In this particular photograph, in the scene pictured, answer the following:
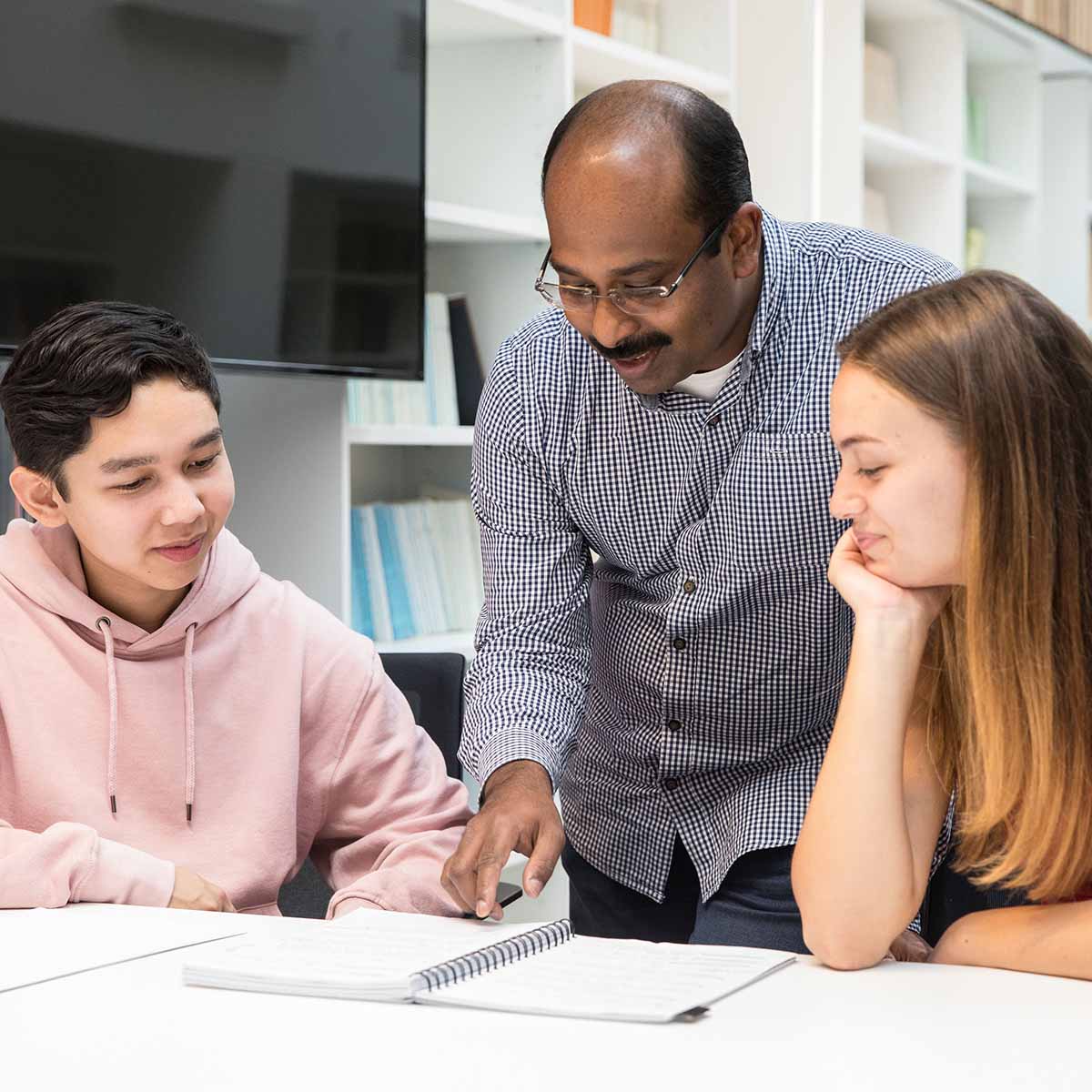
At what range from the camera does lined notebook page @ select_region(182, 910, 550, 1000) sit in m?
1.14

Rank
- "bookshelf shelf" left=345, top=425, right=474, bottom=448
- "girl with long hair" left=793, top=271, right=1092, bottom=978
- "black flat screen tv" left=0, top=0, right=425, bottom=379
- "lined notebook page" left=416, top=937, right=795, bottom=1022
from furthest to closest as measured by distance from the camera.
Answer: "bookshelf shelf" left=345, top=425, right=474, bottom=448 < "black flat screen tv" left=0, top=0, right=425, bottom=379 < "girl with long hair" left=793, top=271, right=1092, bottom=978 < "lined notebook page" left=416, top=937, right=795, bottom=1022

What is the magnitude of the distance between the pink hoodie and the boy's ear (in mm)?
39

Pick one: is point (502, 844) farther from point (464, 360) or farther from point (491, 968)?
point (464, 360)

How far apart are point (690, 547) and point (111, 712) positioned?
66cm

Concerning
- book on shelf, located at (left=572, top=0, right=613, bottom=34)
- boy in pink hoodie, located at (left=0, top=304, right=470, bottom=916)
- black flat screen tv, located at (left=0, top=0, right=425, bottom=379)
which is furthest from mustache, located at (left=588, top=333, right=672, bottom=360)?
book on shelf, located at (left=572, top=0, right=613, bottom=34)

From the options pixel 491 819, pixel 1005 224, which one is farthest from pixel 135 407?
pixel 1005 224

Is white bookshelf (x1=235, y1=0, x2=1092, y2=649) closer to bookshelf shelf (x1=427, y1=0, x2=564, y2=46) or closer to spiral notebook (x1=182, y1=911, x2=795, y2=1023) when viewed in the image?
bookshelf shelf (x1=427, y1=0, x2=564, y2=46)

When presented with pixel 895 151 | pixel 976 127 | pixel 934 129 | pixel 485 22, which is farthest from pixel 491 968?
pixel 976 127

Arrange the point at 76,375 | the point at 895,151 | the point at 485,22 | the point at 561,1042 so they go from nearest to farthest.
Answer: the point at 561,1042 → the point at 76,375 → the point at 485,22 → the point at 895,151

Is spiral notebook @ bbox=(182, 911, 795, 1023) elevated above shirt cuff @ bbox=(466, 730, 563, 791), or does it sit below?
below

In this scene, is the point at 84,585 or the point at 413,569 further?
the point at 413,569

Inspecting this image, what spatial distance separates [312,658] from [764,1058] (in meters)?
0.90

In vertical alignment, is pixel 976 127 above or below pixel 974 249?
above

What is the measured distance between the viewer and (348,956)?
4.00ft
